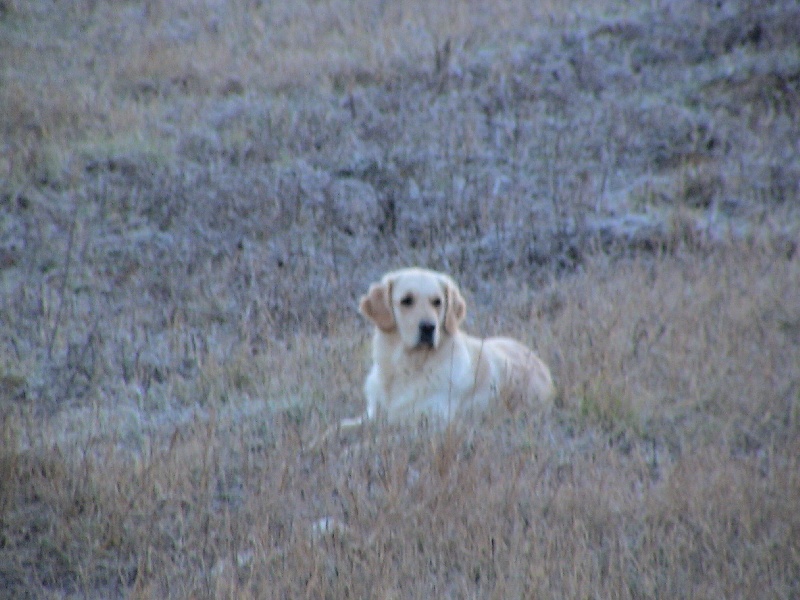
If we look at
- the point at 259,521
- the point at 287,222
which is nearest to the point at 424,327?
the point at 259,521

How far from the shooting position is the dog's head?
5.49 meters

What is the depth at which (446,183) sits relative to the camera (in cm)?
916

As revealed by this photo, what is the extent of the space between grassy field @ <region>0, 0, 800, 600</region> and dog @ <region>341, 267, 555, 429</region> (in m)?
0.24

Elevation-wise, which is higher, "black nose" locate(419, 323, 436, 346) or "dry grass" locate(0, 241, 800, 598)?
"black nose" locate(419, 323, 436, 346)

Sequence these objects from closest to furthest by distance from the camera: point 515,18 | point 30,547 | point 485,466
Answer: point 30,547, point 485,466, point 515,18

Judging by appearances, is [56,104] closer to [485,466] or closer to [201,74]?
[201,74]

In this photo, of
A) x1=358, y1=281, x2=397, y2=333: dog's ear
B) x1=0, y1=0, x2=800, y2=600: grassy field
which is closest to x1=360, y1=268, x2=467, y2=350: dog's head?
x1=358, y1=281, x2=397, y2=333: dog's ear

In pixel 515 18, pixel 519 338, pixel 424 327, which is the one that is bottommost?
pixel 519 338

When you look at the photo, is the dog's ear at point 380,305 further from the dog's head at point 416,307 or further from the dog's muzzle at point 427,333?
the dog's muzzle at point 427,333

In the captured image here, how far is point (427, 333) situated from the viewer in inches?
215

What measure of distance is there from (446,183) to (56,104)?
169 inches

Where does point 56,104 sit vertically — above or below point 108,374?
above

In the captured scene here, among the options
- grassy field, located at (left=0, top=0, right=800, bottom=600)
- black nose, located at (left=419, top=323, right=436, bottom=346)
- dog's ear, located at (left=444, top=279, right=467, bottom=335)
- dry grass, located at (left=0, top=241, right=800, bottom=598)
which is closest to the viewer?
dry grass, located at (left=0, top=241, right=800, bottom=598)

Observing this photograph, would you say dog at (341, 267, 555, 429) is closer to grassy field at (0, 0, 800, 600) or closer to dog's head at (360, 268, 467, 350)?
dog's head at (360, 268, 467, 350)
